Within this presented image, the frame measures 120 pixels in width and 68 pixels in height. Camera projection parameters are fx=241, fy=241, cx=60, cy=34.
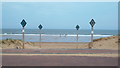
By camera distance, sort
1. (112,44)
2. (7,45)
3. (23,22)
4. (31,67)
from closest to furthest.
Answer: (31,67)
(23,22)
(7,45)
(112,44)

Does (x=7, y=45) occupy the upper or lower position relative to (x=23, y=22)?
lower

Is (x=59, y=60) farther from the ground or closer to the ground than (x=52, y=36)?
closer to the ground

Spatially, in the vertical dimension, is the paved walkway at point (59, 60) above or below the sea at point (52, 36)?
below

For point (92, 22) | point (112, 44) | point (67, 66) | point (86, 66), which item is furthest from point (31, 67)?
point (112, 44)

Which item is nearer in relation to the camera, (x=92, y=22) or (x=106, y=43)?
(x=92, y=22)

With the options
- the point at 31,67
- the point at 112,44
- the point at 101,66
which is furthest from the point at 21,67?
the point at 112,44

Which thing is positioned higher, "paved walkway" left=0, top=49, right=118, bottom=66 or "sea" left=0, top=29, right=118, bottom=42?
"sea" left=0, top=29, right=118, bottom=42

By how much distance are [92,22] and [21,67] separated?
1497 centimetres

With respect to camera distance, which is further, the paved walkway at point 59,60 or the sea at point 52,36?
the sea at point 52,36

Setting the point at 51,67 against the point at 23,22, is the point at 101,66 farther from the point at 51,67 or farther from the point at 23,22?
the point at 23,22

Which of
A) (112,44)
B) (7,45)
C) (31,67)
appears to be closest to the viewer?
(31,67)

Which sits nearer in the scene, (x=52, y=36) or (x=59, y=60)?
(x=59, y=60)

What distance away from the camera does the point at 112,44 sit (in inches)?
1148

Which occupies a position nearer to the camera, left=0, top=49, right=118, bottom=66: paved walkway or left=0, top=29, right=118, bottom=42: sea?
left=0, top=49, right=118, bottom=66: paved walkway
